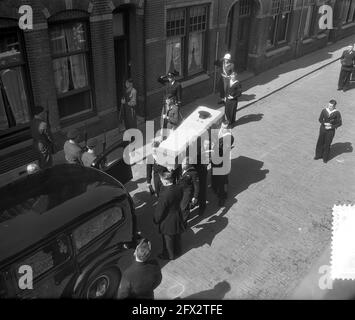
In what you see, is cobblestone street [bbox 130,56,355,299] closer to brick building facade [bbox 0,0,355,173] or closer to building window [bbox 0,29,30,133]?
brick building facade [bbox 0,0,355,173]

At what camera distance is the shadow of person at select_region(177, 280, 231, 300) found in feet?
21.9

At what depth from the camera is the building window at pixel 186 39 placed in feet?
44.3

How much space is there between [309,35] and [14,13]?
18.7m

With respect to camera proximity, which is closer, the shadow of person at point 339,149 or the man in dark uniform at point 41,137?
the man in dark uniform at point 41,137

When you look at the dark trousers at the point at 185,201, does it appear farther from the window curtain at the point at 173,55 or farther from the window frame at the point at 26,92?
the window curtain at the point at 173,55

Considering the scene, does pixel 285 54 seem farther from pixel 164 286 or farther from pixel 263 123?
pixel 164 286

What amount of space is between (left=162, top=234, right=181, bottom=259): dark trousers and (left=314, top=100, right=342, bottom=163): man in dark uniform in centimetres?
574

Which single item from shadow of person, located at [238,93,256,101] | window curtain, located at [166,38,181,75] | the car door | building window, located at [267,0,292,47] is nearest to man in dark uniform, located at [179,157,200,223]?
the car door

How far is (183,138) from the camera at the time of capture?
852 centimetres

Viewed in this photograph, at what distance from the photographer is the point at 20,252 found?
16.4 feet

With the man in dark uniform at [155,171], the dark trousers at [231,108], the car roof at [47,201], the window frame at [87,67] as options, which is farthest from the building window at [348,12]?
the car roof at [47,201]

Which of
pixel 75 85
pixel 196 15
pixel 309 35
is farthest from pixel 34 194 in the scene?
pixel 309 35

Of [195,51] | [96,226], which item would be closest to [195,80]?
[195,51]

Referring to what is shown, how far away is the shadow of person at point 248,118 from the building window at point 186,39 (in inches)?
111
